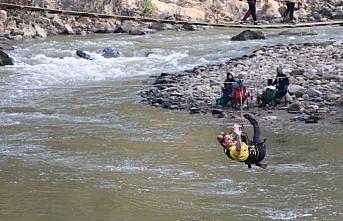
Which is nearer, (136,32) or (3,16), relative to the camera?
(136,32)

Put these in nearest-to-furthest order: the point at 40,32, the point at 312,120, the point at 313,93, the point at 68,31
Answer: the point at 312,120, the point at 313,93, the point at 40,32, the point at 68,31

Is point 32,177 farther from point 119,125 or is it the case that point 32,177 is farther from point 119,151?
point 119,125

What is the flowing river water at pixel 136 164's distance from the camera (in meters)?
11.6

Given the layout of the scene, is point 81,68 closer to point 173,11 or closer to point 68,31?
point 68,31

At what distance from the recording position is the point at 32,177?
13406 millimetres

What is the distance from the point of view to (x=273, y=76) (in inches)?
894

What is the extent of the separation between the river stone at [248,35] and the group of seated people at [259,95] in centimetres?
1434

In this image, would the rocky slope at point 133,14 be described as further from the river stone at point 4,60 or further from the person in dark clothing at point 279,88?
the person in dark clothing at point 279,88

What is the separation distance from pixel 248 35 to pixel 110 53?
6889 millimetres

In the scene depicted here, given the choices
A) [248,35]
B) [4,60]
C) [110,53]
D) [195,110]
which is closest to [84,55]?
[110,53]

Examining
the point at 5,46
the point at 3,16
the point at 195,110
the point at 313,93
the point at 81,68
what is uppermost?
the point at 3,16

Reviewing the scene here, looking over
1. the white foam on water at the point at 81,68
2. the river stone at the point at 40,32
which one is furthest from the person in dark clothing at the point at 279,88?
the river stone at the point at 40,32

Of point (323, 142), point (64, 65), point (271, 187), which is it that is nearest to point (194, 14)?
point (64, 65)

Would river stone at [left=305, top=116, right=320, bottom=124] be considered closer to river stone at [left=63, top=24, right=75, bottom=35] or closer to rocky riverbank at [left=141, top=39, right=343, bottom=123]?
rocky riverbank at [left=141, top=39, right=343, bottom=123]
